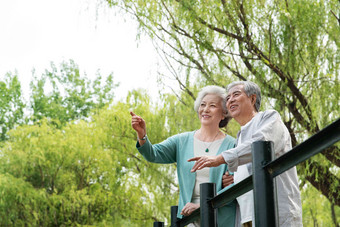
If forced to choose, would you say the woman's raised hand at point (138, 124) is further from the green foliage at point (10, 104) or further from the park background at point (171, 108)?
the green foliage at point (10, 104)

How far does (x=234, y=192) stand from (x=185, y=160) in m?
0.99

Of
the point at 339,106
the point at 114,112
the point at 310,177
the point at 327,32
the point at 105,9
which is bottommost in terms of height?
the point at 310,177

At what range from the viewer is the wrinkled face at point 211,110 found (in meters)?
2.52

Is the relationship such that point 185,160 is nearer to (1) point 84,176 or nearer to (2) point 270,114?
(2) point 270,114

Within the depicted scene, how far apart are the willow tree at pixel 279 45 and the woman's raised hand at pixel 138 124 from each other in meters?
3.04

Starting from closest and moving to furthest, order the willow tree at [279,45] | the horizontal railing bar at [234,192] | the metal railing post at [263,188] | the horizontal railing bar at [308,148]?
the horizontal railing bar at [308,148], the metal railing post at [263,188], the horizontal railing bar at [234,192], the willow tree at [279,45]

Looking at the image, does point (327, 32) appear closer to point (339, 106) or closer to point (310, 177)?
point (339, 106)

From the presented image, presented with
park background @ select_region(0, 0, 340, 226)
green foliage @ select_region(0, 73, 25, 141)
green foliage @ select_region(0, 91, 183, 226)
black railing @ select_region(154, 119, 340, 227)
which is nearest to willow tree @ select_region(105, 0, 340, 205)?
park background @ select_region(0, 0, 340, 226)

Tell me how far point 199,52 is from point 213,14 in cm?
61

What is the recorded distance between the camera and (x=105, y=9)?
621cm

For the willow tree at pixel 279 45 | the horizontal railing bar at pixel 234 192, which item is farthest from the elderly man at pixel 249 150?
the willow tree at pixel 279 45

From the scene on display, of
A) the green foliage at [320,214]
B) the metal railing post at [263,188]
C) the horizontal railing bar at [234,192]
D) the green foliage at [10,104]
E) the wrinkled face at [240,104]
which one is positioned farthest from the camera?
the green foliage at [10,104]

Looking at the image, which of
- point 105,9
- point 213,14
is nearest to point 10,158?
point 105,9

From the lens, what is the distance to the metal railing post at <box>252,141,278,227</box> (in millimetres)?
1251
